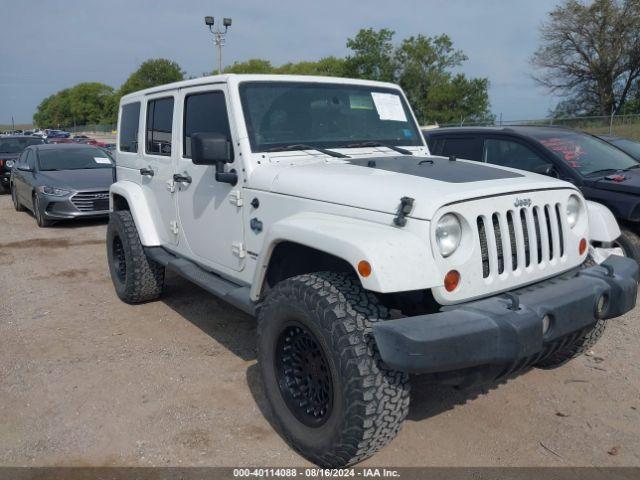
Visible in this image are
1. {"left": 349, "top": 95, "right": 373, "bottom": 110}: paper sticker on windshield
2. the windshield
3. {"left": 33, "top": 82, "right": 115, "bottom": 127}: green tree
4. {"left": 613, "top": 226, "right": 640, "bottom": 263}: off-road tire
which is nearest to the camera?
{"left": 349, "top": 95, "right": 373, "bottom": 110}: paper sticker on windshield

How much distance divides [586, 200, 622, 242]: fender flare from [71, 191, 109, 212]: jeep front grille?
26.7ft

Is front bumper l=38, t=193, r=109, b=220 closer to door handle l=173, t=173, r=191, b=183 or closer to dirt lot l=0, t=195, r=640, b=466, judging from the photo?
dirt lot l=0, t=195, r=640, b=466

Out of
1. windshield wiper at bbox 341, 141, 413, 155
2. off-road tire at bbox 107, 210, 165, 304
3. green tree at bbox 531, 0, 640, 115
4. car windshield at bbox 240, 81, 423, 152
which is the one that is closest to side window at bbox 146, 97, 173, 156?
off-road tire at bbox 107, 210, 165, 304

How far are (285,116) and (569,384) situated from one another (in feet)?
8.44

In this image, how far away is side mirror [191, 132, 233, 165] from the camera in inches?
136

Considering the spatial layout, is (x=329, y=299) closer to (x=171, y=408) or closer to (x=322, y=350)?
(x=322, y=350)

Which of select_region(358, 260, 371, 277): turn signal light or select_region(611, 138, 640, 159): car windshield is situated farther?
select_region(611, 138, 640, 159): car windshield

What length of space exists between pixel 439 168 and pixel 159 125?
2.58 m

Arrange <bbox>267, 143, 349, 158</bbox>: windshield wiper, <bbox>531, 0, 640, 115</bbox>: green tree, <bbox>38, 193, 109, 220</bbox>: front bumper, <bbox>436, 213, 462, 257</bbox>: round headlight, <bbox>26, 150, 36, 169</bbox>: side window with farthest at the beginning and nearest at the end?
<bbox>531, 0, 640, 115</bbox>: green tree
<bbox>26, 150, 36, 169</bbox>: side window
<bbox>38, 193, 109, 220</bbox>: front bumper
<bbox>267, 143, 349, 158</bbox>: windshield wiper
<bbox>436, 213, 462, 257</bbox>: round headlight

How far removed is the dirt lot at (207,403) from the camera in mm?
3088

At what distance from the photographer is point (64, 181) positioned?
1005 cm

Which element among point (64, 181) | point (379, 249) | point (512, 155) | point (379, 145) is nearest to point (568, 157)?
point (512, 155)

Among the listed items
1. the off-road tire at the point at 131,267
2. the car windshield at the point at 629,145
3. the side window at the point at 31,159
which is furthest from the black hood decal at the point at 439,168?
the side window at the point at 31,159

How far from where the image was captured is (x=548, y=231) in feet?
10.4
